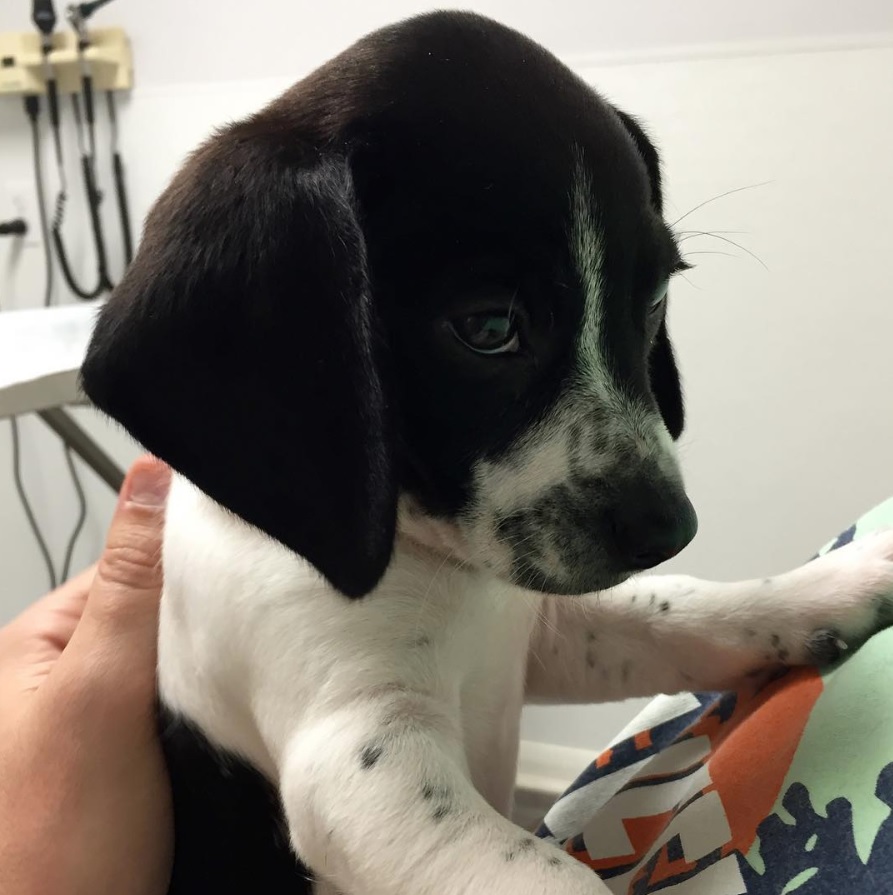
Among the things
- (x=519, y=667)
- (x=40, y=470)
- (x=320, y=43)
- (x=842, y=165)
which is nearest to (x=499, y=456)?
(x=519, y=667)

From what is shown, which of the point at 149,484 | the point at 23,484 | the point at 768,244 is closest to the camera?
the point at 149,484

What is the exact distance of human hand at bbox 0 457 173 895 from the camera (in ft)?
3.63

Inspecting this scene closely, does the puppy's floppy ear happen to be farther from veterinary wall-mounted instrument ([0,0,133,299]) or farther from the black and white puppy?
veterinary wall-mounted instrument ([0,0,133,299])

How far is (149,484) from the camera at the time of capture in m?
1.33

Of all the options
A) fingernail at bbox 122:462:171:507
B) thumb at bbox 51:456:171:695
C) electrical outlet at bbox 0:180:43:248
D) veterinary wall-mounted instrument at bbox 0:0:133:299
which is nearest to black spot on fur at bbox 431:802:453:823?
thumb at bbox 51:456:171:695

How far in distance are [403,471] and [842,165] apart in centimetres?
152

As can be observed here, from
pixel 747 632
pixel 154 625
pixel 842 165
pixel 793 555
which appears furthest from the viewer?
pixel 793 555

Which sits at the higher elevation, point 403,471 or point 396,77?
point 396,77

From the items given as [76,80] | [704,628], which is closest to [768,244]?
[704,628]

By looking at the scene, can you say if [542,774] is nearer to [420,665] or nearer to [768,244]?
[768,244]

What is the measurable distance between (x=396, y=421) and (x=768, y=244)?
147 cm

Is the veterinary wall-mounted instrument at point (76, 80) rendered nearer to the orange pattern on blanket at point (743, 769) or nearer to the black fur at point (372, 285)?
the black fur at point (372, 285)

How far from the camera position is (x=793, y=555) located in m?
2.23

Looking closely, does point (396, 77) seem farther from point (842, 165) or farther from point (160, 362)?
point (842, 165)
